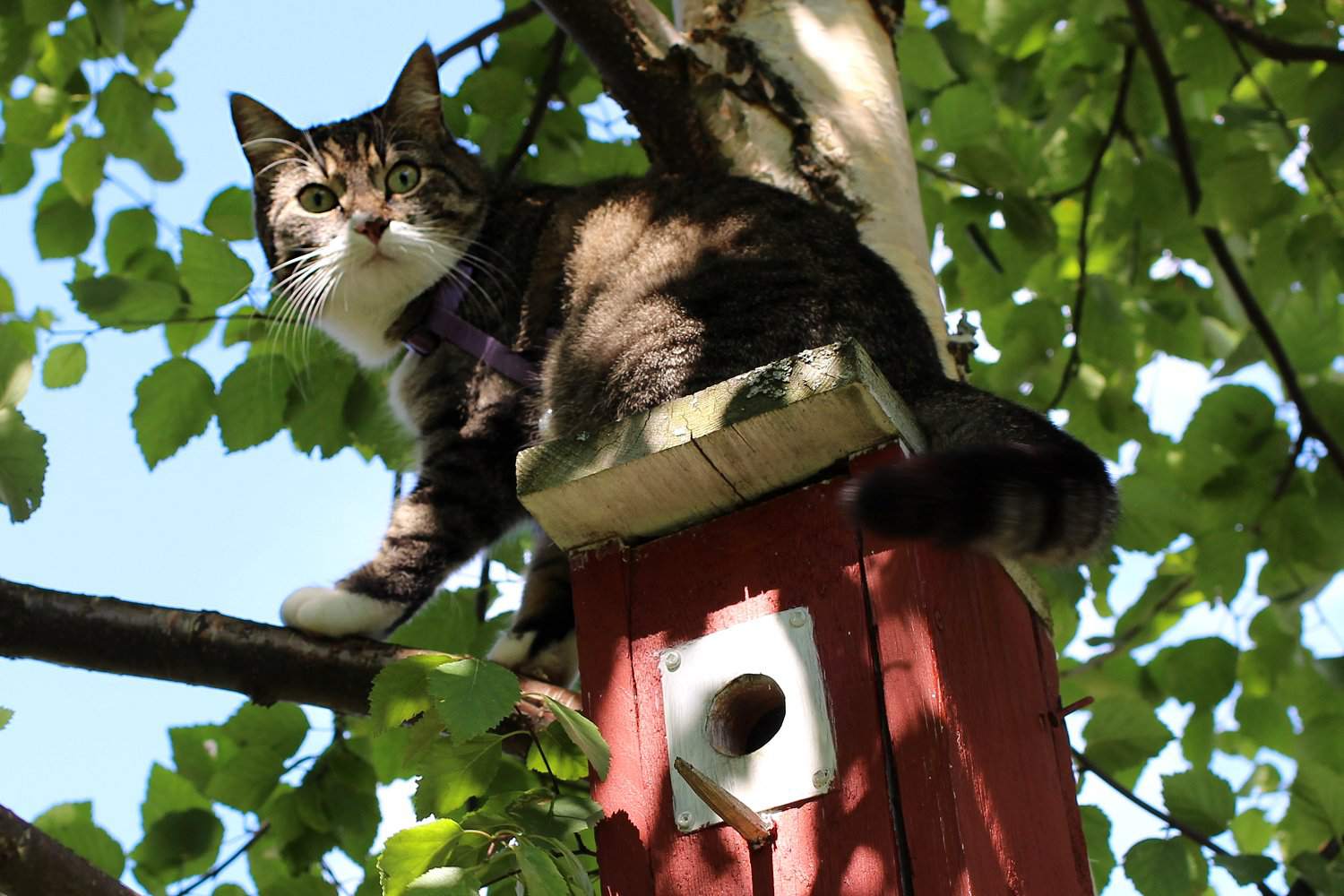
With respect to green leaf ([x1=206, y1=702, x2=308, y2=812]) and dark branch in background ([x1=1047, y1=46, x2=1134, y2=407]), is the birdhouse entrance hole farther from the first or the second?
dark branch in background ([x1=1047, y1=46, x2=1134, y2=407])

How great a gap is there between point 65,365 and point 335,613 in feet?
3.54

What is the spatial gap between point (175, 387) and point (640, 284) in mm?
978

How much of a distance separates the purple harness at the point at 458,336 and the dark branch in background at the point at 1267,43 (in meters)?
1.77

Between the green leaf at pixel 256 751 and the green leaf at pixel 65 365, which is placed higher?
the green leaf at pixel 65 365

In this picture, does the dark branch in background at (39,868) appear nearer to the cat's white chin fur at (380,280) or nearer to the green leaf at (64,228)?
the cat's white chin fur at (380,280)

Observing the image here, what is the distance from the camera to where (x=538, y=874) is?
1344 mm

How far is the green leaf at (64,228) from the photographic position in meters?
3.64

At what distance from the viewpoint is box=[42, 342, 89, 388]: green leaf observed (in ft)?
9.58

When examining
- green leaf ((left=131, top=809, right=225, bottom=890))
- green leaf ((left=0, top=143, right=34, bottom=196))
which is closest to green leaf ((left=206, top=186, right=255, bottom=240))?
green leaf ((left=0, top=143, right=34, bottom=196))

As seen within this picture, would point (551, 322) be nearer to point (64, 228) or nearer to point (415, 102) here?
point (415, 102)

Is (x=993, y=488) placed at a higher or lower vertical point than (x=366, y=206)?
lower

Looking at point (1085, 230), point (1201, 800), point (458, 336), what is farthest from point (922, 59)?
point (1201, 800)

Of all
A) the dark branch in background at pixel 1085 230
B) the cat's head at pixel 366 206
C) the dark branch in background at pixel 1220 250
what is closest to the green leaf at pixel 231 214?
the cat's head at pixel 366 206

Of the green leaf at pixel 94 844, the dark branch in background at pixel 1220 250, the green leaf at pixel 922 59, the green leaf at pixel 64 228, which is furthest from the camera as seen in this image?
the green leaf at pixel 64 228
